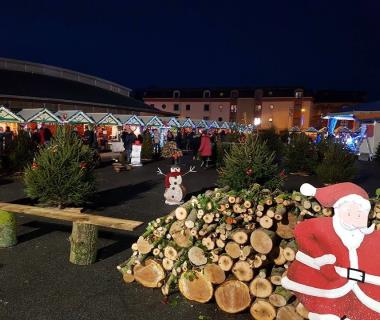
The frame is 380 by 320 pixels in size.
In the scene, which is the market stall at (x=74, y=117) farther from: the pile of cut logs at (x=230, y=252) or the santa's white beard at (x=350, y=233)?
the santa's white beard at (x=350, y=233)

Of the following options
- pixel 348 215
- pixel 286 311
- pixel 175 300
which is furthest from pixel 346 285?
pixel 175 300

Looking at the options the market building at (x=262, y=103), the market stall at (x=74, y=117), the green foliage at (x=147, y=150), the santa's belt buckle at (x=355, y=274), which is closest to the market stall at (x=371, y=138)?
the green foliage at (x=147, y=150)

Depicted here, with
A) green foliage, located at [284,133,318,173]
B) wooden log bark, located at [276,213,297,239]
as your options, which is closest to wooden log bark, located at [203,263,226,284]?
wooden log bark, located at [276,213,297,239]

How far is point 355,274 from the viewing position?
3.38 m

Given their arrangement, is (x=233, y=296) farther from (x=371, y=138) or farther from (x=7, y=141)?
(x=371, y=138)

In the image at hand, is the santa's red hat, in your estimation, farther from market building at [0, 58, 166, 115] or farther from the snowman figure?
Answer: market building at [0, 58, 166, 115]

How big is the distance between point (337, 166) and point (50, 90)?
87.6ft

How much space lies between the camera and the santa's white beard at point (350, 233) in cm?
336

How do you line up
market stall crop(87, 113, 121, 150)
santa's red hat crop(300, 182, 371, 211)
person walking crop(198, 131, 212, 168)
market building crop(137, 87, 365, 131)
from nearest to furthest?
santa's red hat crop(300, 182, 371, 211), person walking crop(198, 131, 212, 168), market stall crop(87, 113, 121, 150), market building crop(137, 87, 365, 131)

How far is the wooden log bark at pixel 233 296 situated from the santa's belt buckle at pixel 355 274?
1.38 metres

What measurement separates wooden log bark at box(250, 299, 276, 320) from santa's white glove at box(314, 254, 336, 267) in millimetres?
1084

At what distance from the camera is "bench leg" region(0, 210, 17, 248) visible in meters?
6.59

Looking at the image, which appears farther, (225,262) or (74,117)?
(74,117)

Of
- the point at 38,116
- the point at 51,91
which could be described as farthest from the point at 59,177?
the point at 51,91
